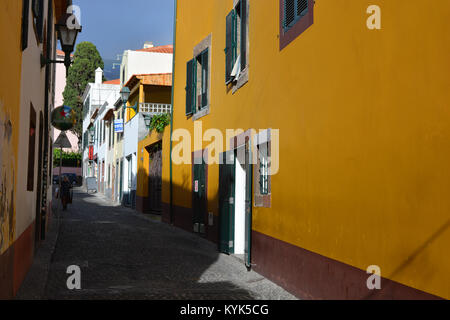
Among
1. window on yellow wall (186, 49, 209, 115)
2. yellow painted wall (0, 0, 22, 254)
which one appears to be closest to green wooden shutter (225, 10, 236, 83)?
window on yellow wall (186, 49, 209, 115)

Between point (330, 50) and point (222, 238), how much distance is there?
578 cm

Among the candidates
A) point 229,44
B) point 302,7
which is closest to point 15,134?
point 302,7

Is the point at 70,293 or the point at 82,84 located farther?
the point at 82,84

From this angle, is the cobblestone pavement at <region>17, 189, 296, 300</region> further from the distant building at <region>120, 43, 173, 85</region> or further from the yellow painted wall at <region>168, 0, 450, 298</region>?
the distant building at <region>120, 43, 173, 85</region>

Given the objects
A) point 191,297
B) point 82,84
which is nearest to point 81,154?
point 82,84

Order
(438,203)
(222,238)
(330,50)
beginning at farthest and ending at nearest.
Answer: (222,238) < (330,50) < (438,203)

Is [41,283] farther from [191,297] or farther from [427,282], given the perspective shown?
[427,282]

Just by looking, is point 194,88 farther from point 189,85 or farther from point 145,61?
point 145,61

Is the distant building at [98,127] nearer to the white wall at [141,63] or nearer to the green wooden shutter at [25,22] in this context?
the white wall at [141,63]

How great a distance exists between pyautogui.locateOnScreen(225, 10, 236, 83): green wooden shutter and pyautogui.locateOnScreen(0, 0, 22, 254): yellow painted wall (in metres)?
5.19

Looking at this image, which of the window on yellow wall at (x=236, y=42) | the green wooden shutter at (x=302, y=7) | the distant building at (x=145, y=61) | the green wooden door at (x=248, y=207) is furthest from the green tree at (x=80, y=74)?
the green wooden shutter at (x=302, y=7)

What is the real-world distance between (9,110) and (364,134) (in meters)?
3.43

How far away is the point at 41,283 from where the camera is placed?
22.6 ft

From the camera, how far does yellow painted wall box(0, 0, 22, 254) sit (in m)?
4.60
